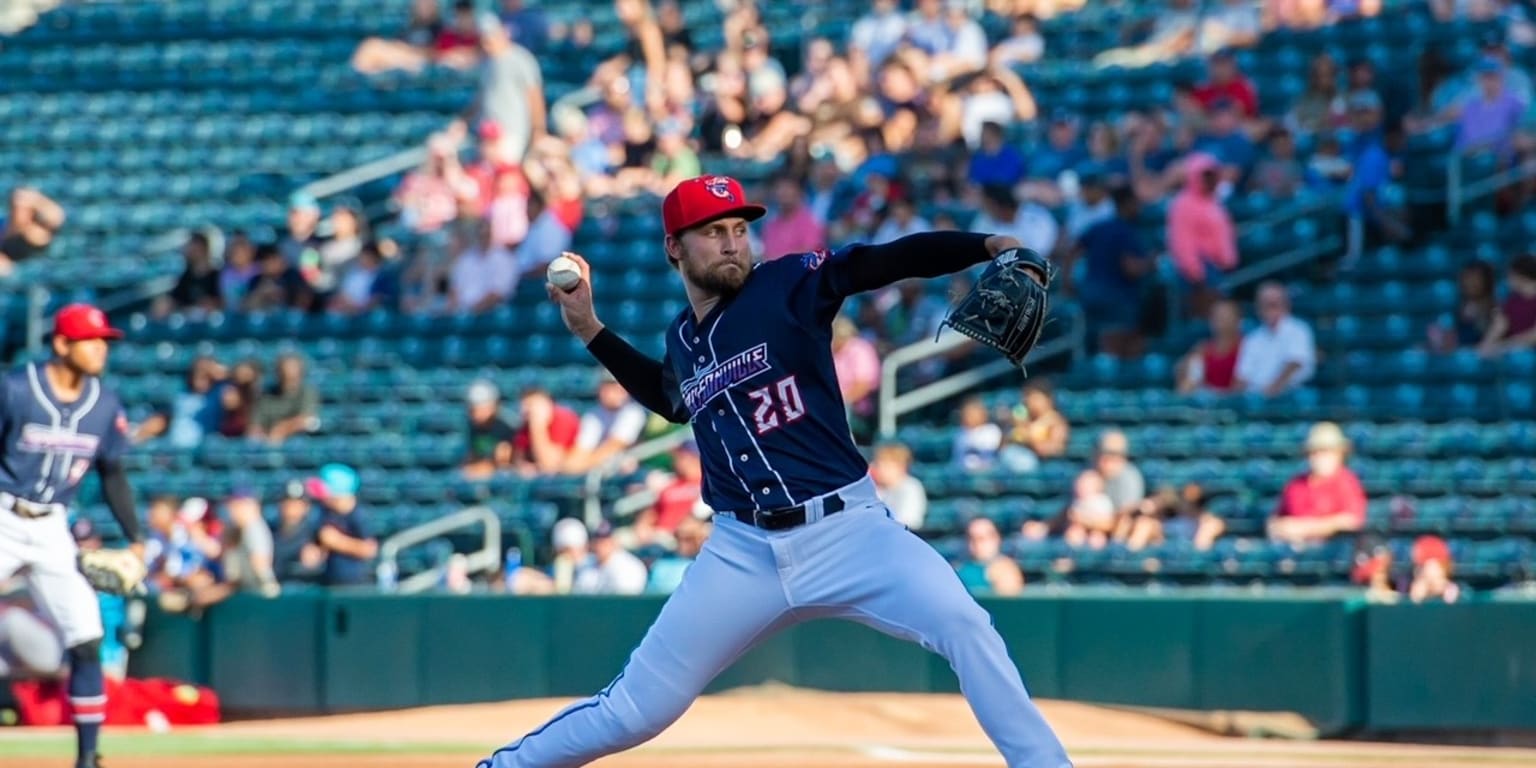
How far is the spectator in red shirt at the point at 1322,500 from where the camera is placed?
12.4m

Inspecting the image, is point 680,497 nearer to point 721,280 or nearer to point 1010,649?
point 1010,649

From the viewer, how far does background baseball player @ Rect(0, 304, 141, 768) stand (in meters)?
9.20

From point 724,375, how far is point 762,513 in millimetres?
357

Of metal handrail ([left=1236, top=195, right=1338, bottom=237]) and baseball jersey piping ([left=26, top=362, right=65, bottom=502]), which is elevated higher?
metal handrail ([left=1236, top=195, right=1338, bottom=237])

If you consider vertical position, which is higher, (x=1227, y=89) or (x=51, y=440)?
(x=1227, y=89)

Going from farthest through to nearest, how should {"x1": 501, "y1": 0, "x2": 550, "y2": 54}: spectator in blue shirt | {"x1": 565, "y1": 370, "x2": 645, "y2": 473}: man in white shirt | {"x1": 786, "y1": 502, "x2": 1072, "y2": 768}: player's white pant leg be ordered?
{"x1": 501, "y1": 0, "x2": 550, "y2": 54}: spectator in blue shirt < {"x1": 565, "y1": 370, "x2": 645, "y2": 473}: man in white shirt < {"x1": 786, "y1": 502, "x2": 1072, "y2": 768}: player's white pant leg

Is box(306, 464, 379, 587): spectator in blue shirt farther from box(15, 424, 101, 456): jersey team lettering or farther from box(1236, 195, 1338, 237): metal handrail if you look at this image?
box(1236, 195, 1338, 237): metal handrail

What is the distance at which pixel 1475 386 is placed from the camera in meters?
13.3

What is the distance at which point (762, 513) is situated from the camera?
5.96 metres

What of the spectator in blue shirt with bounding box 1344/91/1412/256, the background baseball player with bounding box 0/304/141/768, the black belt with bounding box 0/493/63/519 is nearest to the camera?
the background baseball player with bounding box 0/304/141/768

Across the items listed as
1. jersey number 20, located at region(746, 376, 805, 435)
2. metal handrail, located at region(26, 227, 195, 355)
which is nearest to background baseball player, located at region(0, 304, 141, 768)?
jersey number 20, located at region(746, 376, 805, 435)

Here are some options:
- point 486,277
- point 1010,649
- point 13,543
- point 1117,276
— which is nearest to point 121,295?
point 486,277

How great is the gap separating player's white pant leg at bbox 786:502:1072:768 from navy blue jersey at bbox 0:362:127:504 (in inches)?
178

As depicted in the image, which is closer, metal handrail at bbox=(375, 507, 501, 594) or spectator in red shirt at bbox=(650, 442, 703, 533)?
spectator in red shirt at bbox=(650, 442, 703, 533)
